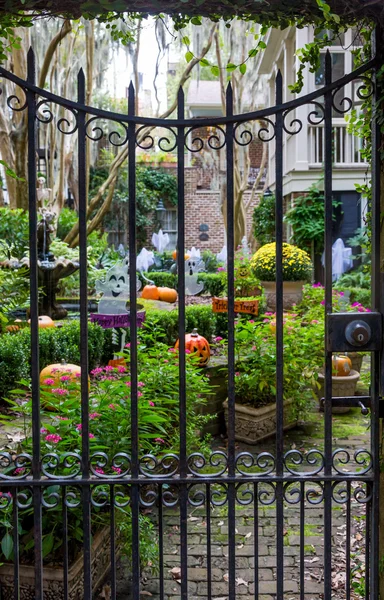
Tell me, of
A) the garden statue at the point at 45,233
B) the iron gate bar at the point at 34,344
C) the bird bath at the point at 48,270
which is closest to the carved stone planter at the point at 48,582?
the iron gate bar at the point at 34,344

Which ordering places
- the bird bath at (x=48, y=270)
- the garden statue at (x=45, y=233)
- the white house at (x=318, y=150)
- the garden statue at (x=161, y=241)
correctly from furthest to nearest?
the garden statue at (x=161, y=241) < the white house at (x=318, y=150) < the garden statue at (x=45, y=233) < the bird bath at (x=48, y=270)

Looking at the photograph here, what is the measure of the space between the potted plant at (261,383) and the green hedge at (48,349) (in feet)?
5.49

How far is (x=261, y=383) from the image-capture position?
19.6 ft

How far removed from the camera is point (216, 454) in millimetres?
2482

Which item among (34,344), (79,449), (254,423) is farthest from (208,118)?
(254,423)

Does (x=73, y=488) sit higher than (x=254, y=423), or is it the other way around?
(x=73, y=488)

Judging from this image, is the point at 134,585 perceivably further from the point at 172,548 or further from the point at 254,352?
the point at 254,352

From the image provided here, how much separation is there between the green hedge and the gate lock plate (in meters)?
3.84

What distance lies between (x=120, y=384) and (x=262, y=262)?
8.49 meters

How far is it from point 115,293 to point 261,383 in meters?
1.84

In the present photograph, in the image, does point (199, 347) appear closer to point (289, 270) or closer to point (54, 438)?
point (54, 438)

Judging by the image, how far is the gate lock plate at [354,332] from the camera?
2.49 metres

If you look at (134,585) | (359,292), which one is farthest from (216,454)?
(359,292)

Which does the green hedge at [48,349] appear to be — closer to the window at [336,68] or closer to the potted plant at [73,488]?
the potted plant at [73,488]
